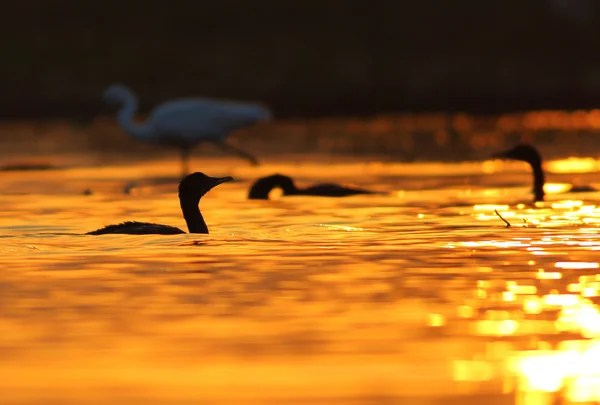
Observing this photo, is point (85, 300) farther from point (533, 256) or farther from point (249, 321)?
point (533, 256)

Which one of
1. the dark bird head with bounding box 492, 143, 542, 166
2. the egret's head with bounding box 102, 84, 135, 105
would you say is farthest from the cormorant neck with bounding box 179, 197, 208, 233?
the egret's head with bounding box 102, 84, 135, 105

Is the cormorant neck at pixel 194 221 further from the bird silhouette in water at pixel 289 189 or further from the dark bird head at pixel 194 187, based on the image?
the bird silhouette in water at pixel 289 189

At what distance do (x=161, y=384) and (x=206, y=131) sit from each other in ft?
60.6

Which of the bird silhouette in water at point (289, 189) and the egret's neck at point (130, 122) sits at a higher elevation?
the egret's neck at point (130, 122)

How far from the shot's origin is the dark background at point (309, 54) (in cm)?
4294

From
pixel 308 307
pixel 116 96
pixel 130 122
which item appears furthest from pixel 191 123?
pixel 308 307

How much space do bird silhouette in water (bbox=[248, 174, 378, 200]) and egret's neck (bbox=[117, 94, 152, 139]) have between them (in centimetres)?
786

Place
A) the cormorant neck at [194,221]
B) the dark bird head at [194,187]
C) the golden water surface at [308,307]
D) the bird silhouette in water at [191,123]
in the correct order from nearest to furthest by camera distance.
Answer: the golden water surface at [308,307] → the cormorant neck at [194,221] → the dark bird head at [194,187] → the bird silhouette in water at [191,123]

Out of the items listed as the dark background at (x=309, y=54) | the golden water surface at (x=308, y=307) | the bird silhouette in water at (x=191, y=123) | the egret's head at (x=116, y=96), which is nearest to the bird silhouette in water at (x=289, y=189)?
the golden water surface at (x=308, y=307)

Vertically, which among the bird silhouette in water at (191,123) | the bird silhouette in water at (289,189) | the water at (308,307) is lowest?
the water at (308,307)

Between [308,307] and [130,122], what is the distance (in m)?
17.2

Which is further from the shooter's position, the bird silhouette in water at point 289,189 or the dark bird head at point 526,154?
the dark bird head at point 526,154

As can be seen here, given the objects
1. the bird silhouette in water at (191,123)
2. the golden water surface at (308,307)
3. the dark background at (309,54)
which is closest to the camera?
the golden water surface at (308,307)

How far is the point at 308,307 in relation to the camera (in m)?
8.91
